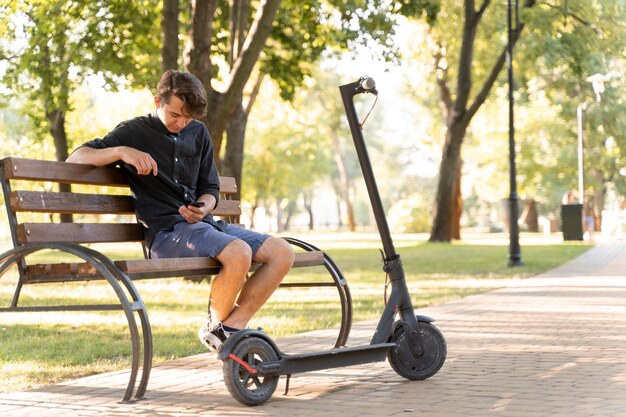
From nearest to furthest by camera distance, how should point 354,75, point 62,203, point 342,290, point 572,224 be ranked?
point 62,203
point 342,290
point 572,224
point 354,75

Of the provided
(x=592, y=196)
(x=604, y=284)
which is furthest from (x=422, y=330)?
(x=592, y=196)

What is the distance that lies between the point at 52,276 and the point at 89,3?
12112 millimetres

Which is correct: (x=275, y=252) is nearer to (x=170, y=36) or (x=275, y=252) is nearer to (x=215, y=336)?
(x=215, y=336)

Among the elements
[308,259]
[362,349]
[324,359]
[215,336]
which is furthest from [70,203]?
[362,349]

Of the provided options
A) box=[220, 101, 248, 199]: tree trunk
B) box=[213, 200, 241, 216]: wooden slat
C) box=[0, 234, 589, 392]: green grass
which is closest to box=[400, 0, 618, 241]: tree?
box=[220, 101, 248, 199]: tree trunk

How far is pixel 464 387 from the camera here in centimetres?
585

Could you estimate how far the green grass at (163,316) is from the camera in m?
7.34

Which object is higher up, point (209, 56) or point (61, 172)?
point (209, 56)

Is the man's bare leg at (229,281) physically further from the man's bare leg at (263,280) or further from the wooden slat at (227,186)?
the wooden slat at (227,186)

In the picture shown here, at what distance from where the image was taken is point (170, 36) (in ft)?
50.2

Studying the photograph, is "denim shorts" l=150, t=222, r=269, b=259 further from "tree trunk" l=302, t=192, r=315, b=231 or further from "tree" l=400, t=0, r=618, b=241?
"tree trunk" l=302, t=192, r=315, b=231

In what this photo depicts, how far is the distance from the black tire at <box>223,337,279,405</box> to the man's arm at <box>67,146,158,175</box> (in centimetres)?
110

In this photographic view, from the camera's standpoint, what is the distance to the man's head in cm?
577

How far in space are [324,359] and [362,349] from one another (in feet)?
0.80
